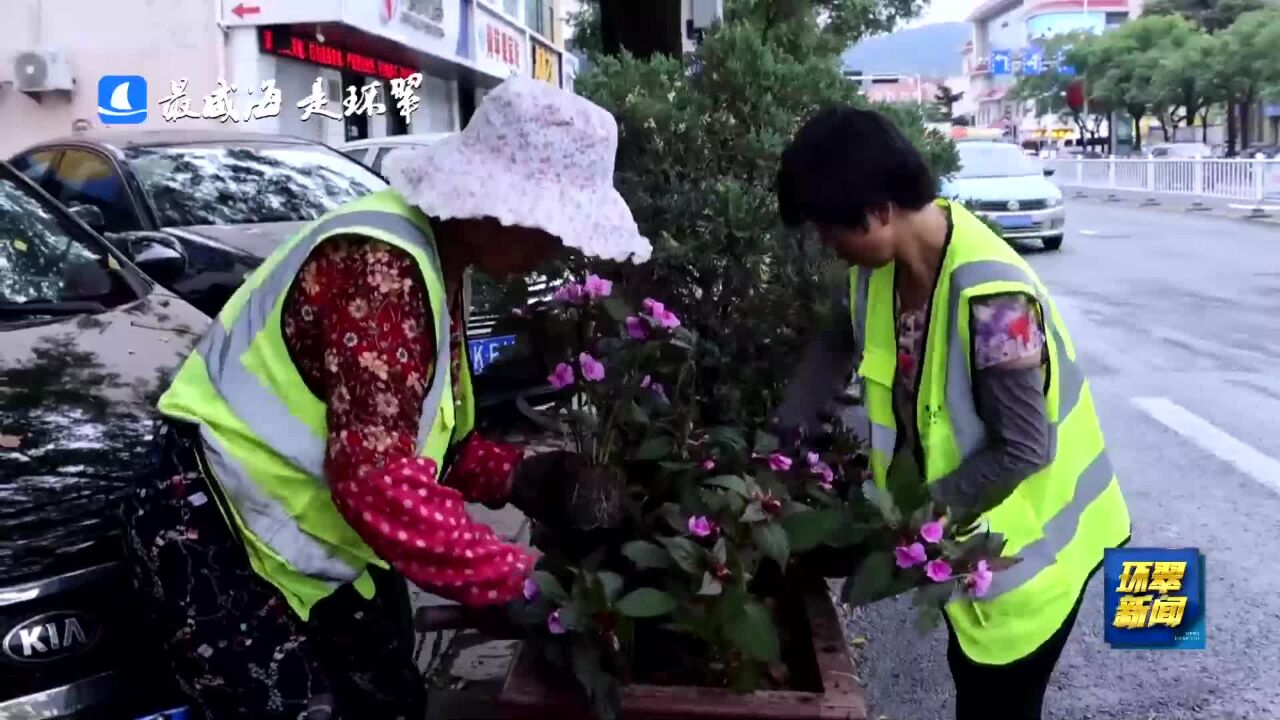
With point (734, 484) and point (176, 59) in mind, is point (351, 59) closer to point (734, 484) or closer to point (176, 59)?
point (176, 59)

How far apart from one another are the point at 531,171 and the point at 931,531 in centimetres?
78

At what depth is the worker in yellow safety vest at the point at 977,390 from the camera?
6.36 feet

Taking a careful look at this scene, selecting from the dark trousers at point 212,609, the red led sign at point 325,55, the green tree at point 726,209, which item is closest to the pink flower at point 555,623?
the dark trousers at point 212,609

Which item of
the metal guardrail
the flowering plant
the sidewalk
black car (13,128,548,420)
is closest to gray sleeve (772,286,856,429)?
the flowering plant

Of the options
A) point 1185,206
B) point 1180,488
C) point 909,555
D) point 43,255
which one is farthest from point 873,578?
point 1185,206

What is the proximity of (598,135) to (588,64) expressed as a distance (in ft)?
6.86

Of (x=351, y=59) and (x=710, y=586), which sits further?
(x=351, y=59)

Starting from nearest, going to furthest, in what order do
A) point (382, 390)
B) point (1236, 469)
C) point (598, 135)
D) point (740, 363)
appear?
1. point (382, 390)
2. point (598, 135)
3. point (740, 363)
4. point (1236, 469)

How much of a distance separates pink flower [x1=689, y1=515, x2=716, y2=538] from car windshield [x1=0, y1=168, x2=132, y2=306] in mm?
2354

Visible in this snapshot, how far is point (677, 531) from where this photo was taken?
2.06m

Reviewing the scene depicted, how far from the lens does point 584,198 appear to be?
1768mm

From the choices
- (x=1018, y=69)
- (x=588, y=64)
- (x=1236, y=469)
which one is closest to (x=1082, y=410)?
(x=588, y=64)

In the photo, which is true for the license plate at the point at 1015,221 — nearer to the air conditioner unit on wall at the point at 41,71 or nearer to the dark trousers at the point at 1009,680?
the air conditioner unit on wall at the point at 41,71

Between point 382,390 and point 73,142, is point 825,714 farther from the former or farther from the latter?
point 73,142
